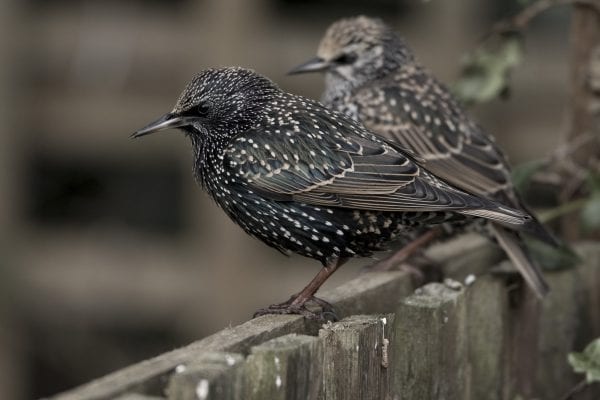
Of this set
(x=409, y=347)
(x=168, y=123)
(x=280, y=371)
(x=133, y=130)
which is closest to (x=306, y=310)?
(x=409, y=347)

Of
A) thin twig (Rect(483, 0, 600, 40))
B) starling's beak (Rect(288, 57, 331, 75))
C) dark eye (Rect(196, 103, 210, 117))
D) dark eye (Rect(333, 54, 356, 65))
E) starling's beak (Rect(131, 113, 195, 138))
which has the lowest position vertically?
starling's beak (Rect(288, 57, 331, 75))

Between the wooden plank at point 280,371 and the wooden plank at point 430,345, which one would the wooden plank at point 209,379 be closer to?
the wooden plank at point 280,371

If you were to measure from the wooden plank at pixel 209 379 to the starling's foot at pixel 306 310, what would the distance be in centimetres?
72

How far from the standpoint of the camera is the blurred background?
234 inches

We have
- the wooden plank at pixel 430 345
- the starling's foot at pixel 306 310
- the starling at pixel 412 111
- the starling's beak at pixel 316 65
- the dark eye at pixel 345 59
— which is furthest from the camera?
the dark eye at pixel 345 59

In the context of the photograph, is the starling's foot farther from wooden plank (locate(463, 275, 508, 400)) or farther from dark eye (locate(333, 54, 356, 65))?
dark eye (locate(333, 54, 356, 65))

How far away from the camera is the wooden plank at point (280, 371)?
2.48 meters

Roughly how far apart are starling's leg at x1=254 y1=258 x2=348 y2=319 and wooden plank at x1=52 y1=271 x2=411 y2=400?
0.04 metres

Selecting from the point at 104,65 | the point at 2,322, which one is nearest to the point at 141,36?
the point at 104,65

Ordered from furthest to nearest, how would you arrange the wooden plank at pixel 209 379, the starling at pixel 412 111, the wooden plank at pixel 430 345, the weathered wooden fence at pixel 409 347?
the starling at pixel 412 111 < the wooden plank at pixel 430 345 < the weathered wooden fence at pixel 409 347 < the wooden plank at pixel 209 379

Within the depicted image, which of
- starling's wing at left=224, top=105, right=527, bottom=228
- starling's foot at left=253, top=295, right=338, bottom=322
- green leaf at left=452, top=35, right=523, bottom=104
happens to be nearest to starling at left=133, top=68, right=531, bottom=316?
starling's wing at left=224, top=105, right=527, bottom=228

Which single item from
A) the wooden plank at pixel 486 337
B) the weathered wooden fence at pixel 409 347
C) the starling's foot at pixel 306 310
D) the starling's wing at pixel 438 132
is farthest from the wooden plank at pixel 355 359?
the starling's wing at pixel 438 132

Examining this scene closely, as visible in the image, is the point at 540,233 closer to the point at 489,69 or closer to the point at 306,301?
the point at 489,69

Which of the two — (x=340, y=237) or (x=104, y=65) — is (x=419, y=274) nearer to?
(x=340, y=237)
